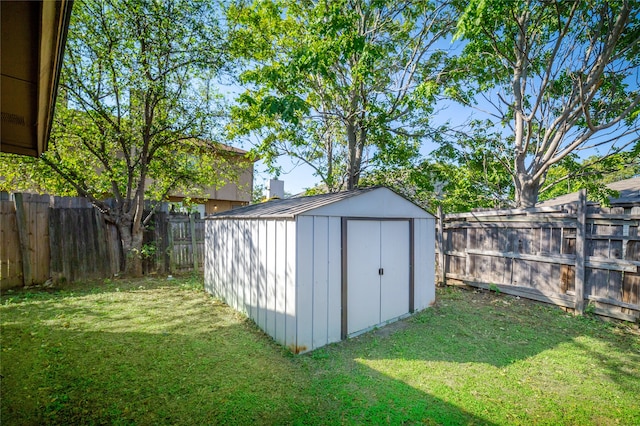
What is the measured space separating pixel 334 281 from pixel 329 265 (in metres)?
0.26

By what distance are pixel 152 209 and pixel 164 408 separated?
21.3 feet

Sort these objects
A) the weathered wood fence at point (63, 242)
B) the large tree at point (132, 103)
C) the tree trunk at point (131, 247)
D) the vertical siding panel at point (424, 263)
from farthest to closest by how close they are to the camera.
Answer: the tree trunk at point (131, 247)
the large tree at point (132, 103)
the weathered wood fence at point (63, 242)
the vertical siding panel at point (424, 263)

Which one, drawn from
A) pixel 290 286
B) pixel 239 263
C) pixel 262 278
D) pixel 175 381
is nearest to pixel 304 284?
pixel 290 286

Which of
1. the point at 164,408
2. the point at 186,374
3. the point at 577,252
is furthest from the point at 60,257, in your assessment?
the point at 577,252

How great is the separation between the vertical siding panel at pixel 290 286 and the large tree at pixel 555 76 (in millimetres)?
4686

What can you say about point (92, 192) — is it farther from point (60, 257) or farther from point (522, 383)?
point (522, 383)

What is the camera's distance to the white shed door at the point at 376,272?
4.45m

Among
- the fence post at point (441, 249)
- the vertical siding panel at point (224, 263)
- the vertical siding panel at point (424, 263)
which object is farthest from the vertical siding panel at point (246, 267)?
the fence post at point (441, 249)

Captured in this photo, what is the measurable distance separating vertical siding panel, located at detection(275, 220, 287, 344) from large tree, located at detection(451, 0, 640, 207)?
4.74 metres

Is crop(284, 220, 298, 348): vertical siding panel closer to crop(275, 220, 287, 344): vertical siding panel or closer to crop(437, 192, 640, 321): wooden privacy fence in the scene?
crop(275, 220, 287, 344): vertical siding panel

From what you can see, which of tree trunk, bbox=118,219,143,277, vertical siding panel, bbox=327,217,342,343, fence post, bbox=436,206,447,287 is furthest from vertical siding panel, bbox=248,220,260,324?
fence post, bbox=436,206,447,287

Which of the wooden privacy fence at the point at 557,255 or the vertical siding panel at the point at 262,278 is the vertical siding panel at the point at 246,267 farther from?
the wooden privacy fence at the point at 557,255

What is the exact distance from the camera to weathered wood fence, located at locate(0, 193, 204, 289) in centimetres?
597

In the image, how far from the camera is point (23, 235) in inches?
237
